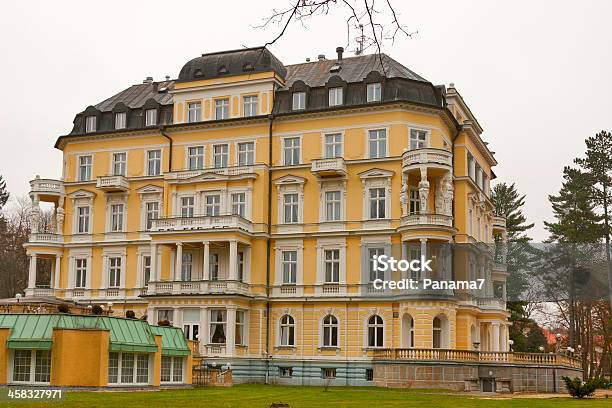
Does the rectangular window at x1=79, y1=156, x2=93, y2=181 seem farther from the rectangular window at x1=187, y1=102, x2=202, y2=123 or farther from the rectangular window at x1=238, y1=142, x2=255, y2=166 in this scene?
the rectangular window at x1=238, y1=142, x2=255, y2=166

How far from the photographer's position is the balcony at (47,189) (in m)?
50.7

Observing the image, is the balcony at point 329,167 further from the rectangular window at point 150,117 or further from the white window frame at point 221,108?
the rectangular window at point 150,117

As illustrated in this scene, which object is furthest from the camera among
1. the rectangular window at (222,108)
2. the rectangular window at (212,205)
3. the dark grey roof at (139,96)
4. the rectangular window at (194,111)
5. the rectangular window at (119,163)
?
the dark grey roof at (139,96)

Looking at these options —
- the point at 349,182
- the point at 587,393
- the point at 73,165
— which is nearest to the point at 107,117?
the point at 73,165

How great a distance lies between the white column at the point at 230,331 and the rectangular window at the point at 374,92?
13.1 m

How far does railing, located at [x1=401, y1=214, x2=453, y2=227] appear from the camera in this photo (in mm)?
42656

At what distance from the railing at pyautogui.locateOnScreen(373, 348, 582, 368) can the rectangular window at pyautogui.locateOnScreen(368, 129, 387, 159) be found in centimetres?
1031

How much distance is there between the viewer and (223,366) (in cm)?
4234

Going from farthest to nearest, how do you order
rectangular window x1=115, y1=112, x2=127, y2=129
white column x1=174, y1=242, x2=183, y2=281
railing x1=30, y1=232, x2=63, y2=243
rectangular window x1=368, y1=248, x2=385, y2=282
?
1. rectangular window x1=115, y1=112, x2=127, y2=129
2. railing x1=30, y1=232, x2=63, y2=243
3. white column x1=174, y1=242, x2=183, y2=281
4. rectangular window x1=368, y1=248, x2=385, y2=282

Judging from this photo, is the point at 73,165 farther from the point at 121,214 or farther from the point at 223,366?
the point at 223,366

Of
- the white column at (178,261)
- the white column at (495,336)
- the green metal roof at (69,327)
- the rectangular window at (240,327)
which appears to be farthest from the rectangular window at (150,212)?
the white column at (495,336)

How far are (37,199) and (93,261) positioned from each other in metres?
5.01

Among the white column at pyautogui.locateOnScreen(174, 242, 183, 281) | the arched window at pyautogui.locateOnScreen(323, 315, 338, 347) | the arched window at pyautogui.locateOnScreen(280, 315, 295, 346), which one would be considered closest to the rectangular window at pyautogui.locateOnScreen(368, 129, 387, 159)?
the arched window at pyautogui.locateOnScreen(323, 315, 338, 347)

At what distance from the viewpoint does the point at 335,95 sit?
46500 millimetres
